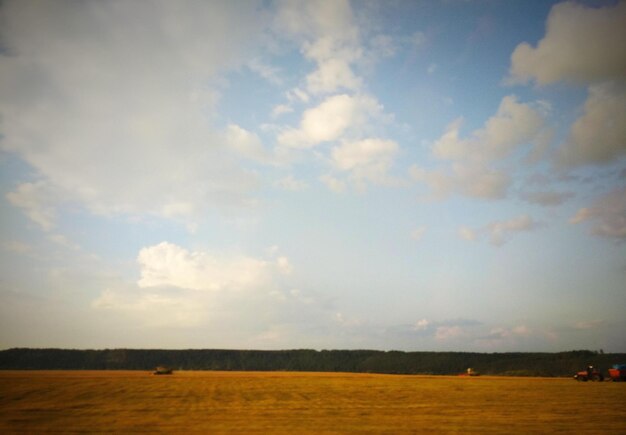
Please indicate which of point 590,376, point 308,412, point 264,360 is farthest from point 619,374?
point 264,360

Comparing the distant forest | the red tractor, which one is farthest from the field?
the distant forest

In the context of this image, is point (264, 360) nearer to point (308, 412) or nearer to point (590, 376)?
point (590, 376)

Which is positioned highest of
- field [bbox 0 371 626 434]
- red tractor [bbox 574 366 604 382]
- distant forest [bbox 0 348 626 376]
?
field [bbox 0 371 626 434]

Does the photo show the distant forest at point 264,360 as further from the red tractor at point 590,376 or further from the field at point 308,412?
the field at point 308,412

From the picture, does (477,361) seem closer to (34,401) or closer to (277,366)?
(277,366)

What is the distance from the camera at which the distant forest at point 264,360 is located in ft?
324

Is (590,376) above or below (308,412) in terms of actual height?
below

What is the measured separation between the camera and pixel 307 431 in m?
14.8

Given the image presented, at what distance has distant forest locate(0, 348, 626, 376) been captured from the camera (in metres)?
98.8

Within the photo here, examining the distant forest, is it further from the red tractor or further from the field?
the field

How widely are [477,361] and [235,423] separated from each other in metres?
100

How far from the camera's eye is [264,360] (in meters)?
122

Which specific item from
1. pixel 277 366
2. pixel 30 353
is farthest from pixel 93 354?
pixel 277 366

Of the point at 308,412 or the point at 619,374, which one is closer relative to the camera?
the point at 308,412
